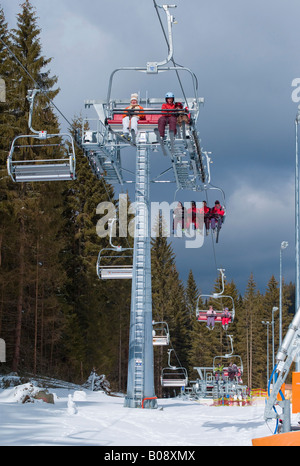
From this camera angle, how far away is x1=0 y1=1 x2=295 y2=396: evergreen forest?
29219mm

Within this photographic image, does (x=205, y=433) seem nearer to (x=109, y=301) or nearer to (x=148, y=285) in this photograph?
(x=148, y=285)

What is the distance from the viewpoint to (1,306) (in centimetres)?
2948

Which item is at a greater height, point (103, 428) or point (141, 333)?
point (141, 333)

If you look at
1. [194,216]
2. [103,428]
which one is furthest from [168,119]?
[103,428]

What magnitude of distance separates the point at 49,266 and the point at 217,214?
15.2 metres

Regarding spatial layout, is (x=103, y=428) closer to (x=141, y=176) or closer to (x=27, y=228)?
(x=141, y=176)

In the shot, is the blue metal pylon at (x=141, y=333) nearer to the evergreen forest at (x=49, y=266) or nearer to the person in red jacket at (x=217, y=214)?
the person in red jacket at (x=217, y=214)

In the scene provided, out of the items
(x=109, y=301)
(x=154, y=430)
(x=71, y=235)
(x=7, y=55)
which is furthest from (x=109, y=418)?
(x=109, y=301)

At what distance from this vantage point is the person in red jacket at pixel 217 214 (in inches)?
820

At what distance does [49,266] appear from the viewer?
3372 cm

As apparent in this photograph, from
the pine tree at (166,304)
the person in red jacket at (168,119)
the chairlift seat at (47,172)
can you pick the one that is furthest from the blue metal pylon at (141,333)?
the pine tree at (166,304)

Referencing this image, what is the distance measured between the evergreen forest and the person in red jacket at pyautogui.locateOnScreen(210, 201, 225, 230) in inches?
275

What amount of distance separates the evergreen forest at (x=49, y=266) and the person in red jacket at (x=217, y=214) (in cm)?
698

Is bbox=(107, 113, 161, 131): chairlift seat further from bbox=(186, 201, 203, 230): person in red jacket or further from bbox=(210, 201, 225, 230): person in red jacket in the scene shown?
bbox=(210, 201, 225, 230): person in red jacket
